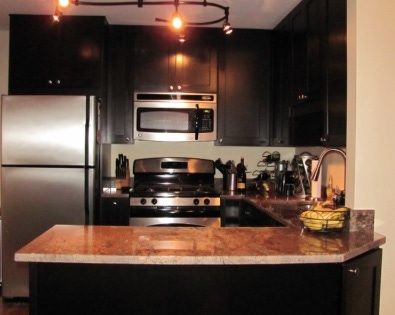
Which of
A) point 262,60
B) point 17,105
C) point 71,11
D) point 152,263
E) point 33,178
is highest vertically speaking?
point 71,11

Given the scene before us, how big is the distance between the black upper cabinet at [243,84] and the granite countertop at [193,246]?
192 centimetres

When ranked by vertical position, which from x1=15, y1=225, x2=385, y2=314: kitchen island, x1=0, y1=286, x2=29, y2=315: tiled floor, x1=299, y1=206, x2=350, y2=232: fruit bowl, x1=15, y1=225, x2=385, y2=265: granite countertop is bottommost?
x1=0, y1=286, x2=29, y2=315: tiled floor

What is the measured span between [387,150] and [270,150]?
2101 mm

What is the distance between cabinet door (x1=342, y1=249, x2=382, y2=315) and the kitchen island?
0.01m

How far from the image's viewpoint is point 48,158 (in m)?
3.02

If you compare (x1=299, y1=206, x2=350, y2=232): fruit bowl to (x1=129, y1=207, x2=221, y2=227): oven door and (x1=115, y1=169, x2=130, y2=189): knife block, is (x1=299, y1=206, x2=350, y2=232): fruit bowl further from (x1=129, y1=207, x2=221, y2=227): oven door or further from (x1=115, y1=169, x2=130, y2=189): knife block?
(x1=115, y1=169, x2=130, y2=189): knife block

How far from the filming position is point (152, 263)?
139 cm

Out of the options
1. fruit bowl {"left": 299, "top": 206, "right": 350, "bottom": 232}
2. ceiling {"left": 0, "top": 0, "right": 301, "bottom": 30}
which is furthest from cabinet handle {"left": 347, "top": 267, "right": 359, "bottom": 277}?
ceiling {"left": 0, "top": 0, "right": 301, "bottom": 30}

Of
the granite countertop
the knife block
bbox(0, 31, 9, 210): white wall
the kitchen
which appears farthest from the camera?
bbox(0, 31, 9, 210): white wall

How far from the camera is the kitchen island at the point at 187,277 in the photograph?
1.40 metres

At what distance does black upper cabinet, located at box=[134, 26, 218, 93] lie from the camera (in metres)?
3.60

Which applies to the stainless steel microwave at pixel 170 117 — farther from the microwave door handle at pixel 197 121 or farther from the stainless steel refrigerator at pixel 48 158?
the stainless steel refrigerator at pixel 48 158

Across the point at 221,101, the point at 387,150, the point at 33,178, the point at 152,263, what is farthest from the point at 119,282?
the point at 221,101

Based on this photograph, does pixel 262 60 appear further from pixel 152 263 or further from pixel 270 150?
pixel 152 263
